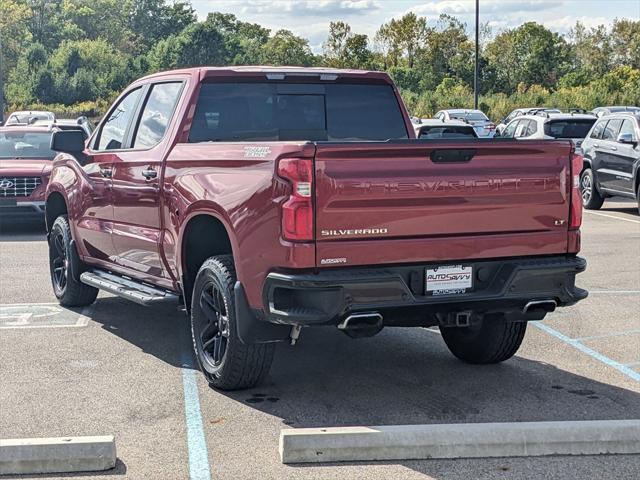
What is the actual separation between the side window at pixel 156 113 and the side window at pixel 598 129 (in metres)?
12.5

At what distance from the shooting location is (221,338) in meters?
6.61

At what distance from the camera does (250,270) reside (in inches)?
239

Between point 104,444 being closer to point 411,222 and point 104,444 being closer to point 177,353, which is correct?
point 411,222

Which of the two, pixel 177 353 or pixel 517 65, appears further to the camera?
pixel 517 65

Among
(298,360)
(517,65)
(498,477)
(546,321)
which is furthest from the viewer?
(517,65)

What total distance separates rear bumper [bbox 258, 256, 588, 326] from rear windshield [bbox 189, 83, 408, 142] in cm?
194

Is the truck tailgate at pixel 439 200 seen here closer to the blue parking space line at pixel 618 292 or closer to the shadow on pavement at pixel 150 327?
the shadow on pavement at pixel 150 327

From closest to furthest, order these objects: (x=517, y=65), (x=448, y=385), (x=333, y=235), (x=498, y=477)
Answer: (x=498, y=477)
(x=333, y=235)
(x=448, y=385)
(x=517, y=65)

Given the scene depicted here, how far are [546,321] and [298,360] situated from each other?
254cm

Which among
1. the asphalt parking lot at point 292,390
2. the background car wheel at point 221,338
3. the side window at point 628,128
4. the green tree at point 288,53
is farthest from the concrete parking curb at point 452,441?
the green tree at point 288,53

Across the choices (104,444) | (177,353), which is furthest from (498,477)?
(177,353)

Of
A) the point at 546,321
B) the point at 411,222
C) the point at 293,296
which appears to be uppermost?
the point at 411,222

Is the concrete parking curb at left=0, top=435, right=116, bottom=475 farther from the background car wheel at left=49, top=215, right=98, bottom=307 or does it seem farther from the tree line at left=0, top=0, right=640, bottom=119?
the tree line at left=0, top=0, right=640, bottom=119

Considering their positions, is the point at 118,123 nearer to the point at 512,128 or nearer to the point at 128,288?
the point at 128,288
